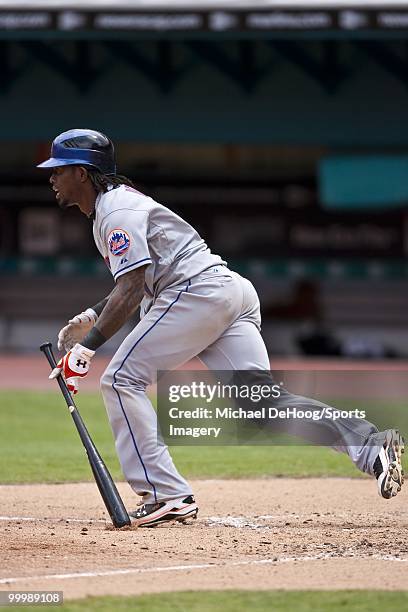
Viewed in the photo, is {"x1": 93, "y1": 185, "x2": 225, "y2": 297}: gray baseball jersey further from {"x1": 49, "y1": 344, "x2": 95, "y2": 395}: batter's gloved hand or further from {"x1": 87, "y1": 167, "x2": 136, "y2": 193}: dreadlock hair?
{"x1": 49, "y1": 344, "x2": 95, "y2": 395}: batter's gloved hand

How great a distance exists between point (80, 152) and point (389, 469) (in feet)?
7.06

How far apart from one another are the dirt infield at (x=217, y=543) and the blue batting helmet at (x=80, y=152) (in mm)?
1822

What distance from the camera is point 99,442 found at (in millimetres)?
10500

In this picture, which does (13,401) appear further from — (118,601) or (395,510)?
(118,601)

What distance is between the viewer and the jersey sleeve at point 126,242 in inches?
234

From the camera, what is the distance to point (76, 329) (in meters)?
6.54

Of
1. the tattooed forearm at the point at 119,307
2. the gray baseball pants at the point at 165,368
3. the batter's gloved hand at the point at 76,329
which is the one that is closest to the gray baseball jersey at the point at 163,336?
the gray baseball pants at the point at 165,368

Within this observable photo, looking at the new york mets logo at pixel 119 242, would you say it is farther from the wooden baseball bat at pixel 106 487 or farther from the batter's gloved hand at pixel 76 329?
A: the wooden baseball bat at pixel 106 487

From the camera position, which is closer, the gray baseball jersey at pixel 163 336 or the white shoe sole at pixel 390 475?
the white shoe sole at pixel 390 475

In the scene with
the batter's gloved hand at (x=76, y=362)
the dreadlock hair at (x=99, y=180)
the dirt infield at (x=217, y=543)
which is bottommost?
the dirt infield at (x=217, y=543)

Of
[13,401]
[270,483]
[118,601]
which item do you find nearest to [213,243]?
[13,401]

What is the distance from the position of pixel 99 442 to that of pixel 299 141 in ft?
29.8
